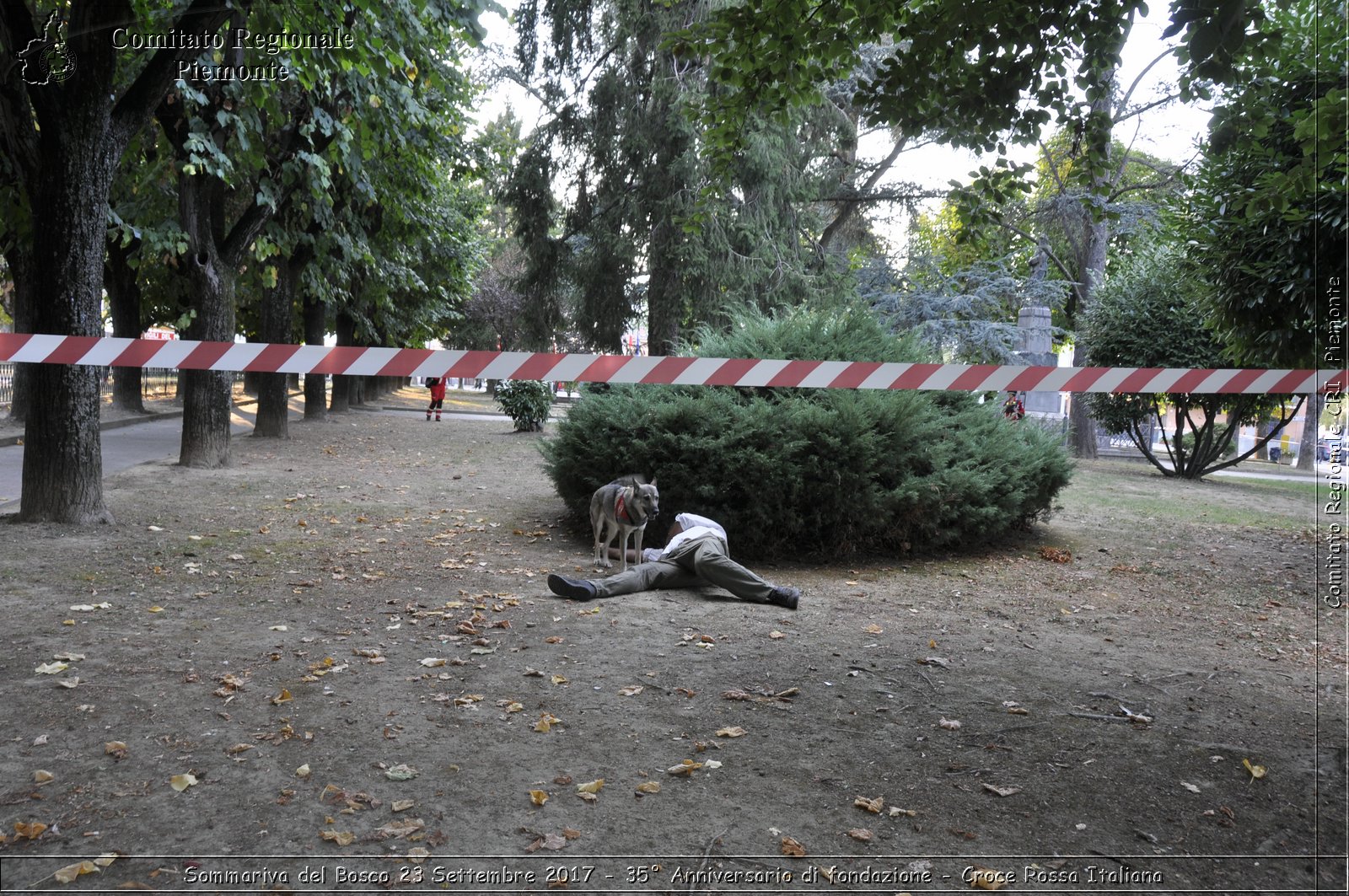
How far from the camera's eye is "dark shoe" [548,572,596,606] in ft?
23.5

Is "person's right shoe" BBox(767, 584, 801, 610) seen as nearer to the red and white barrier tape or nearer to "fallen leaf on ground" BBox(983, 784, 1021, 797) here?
the red and white barrier tape

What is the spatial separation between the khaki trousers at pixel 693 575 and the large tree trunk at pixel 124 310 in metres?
17.0

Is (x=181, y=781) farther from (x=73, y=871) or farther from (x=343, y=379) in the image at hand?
(x=343, y=379)

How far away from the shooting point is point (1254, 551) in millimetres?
11492

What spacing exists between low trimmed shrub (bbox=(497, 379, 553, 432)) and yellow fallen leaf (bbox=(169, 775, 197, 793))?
2141 cm

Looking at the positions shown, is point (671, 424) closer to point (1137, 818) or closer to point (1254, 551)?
point (1137, 818)

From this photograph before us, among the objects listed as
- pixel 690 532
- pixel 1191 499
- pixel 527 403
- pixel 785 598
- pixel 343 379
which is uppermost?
pixel 343 379

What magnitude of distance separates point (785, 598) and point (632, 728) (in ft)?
9.70

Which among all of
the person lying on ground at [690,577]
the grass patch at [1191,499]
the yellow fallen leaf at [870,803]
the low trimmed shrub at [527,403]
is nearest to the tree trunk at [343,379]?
the low trimmed shrub at [527,403]

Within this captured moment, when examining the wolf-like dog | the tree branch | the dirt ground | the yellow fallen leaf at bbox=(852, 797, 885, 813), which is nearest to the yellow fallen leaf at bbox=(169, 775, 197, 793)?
the dirt ground

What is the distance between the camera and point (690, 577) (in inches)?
307

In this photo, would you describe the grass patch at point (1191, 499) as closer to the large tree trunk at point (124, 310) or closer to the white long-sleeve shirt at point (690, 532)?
the white long-sleeve shirt at point (690, 532)

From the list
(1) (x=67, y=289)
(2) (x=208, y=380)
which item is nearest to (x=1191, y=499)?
(2) (x=208, y=380)

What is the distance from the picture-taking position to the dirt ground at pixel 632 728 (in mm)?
3330
